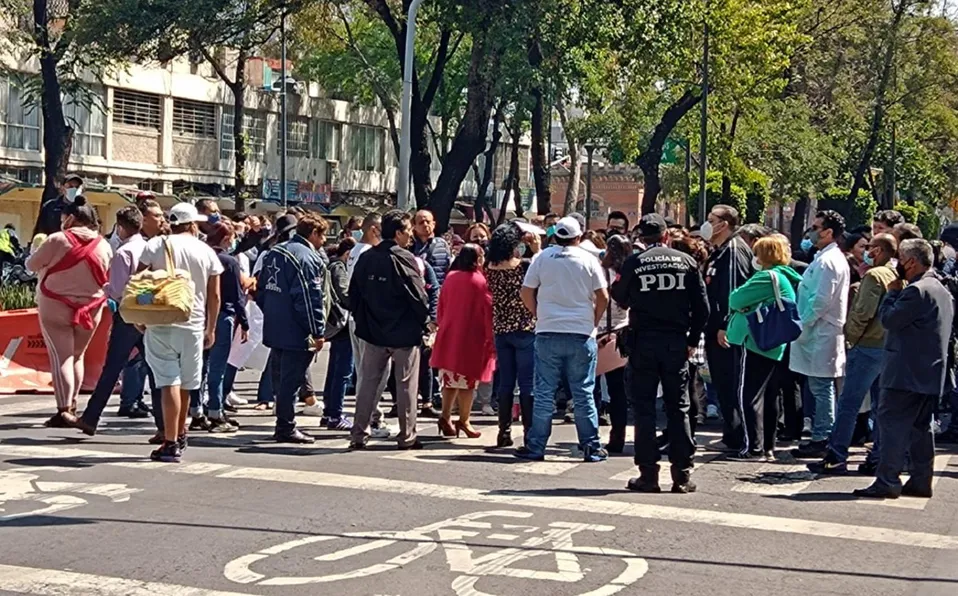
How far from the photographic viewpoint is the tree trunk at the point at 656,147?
119ft

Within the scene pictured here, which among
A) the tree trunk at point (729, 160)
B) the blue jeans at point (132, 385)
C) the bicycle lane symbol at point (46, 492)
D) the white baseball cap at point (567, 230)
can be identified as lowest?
the bicycle lane symbol at point (46, 492)

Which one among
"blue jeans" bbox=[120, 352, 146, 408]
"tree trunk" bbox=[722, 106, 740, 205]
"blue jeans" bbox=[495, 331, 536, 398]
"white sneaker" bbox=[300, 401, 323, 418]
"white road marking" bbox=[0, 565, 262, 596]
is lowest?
"white sneaker" bbox=[300, 401, 323, 418]

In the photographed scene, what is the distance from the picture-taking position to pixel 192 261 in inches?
429

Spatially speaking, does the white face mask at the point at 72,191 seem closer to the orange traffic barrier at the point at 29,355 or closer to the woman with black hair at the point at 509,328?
the orange traffic barrier at the point at 29,355

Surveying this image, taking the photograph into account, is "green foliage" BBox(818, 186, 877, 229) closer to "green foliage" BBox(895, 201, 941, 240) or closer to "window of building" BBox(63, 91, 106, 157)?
"green foliage" BBox(895, 201, 941, 240)

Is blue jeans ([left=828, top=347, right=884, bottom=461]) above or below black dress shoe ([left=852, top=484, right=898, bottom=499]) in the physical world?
above

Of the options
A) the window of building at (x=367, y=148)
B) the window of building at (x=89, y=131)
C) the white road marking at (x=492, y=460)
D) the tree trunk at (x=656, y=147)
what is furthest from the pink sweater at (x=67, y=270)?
the window of building at (x=367, y=148)

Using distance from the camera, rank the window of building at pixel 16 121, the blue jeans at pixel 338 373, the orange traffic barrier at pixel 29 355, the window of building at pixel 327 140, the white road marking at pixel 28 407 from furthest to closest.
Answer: the window of building at pixel 327 140 < the window of building at pixel 16 121 < the orange traffic barrier at pixel 29 355 < the white road marking at pixel 28 407 < the blue jeans at pixel 338 373

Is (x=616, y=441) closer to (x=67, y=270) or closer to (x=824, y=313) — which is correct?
(x=824, y=313)

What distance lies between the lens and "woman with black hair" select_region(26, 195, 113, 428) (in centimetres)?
1252

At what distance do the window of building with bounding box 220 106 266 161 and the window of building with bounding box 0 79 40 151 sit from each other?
1014cm

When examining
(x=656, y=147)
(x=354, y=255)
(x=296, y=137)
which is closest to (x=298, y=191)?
(x=296, y=137)

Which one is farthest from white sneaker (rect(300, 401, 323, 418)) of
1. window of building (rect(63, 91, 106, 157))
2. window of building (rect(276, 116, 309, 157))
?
window of building (rect(276, 116, 309, 157))

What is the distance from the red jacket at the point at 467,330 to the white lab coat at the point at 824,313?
258cm
